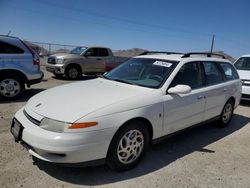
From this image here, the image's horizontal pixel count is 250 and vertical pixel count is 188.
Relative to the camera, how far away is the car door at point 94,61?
13547mm

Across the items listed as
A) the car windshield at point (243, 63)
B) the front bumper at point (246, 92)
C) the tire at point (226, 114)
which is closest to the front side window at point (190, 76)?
the tire at point (226, 114)

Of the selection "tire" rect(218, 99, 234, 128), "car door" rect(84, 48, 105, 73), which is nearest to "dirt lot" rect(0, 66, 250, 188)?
"tire" rect(218, 99, 234, 128)

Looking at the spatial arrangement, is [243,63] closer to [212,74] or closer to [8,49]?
[212,74]

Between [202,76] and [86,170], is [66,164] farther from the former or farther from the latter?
[202,76]

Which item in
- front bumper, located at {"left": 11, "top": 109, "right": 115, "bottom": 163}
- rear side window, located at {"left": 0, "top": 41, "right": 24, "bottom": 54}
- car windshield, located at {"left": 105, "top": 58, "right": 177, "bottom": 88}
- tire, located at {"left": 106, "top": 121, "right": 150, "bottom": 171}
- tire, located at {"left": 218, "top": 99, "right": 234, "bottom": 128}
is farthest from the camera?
rear side window, located at {"left": 0, "top": 41, "right": 24, "bottom": 54}

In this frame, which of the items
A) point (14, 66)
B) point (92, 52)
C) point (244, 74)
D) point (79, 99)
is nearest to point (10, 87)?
point (14, 66)

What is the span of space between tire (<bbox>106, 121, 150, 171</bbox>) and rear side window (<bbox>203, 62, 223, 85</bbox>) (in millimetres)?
2029

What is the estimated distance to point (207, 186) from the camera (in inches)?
139

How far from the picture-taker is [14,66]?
7.53 m

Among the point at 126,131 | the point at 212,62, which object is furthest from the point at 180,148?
the point at 212,62

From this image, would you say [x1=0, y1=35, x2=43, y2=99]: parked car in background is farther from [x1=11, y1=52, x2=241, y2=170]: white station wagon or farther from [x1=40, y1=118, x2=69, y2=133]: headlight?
[x1=40, y1=118, x2=69, y2=133]: headlight

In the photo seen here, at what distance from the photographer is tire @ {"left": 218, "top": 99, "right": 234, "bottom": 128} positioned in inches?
233

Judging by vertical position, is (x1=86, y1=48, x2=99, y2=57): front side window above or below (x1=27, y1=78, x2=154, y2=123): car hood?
above

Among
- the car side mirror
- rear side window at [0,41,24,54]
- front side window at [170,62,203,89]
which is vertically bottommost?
the car side mirror
